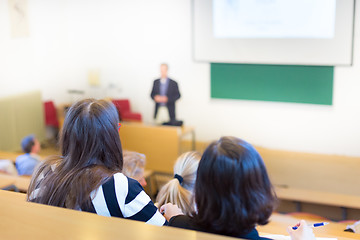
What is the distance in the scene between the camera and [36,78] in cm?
778

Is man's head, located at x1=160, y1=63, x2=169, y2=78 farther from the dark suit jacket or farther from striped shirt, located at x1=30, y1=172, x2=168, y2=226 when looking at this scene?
striped shirt, located at x1=30, y1=172, x2=168, y2=226

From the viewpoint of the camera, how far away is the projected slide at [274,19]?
621 centimetres

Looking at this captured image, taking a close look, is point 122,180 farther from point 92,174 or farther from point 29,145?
point 29,145

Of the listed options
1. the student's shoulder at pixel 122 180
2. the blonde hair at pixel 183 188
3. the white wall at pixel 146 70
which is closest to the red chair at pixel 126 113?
the white wall at pixel 146 70

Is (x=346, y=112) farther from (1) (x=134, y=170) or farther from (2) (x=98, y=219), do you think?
(2) (x=98, y=219)

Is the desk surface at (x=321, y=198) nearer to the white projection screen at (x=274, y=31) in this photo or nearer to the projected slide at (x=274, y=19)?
the white projection screen at (x=274, y=31)

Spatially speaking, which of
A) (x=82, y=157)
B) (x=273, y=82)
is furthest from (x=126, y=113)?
(x=82, y=157)

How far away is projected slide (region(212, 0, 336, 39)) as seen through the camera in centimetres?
621

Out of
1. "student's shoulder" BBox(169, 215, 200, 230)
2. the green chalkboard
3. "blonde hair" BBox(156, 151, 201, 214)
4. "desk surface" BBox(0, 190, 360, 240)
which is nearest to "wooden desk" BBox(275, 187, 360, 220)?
the green chalkboard

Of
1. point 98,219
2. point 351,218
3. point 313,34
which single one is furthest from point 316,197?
point 98,219

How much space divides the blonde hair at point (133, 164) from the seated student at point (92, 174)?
2.31 ft

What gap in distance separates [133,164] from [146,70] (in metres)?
5.11

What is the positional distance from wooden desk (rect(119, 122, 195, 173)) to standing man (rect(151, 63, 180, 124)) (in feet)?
2.23

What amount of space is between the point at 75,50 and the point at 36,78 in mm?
916
